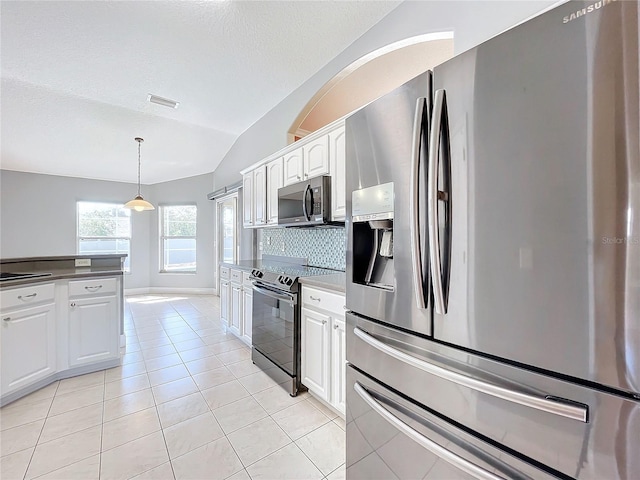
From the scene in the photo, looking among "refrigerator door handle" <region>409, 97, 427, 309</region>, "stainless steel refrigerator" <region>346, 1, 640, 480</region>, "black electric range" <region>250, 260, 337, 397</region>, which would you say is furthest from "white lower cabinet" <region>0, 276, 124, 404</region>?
"refrigerator door handle" <region>409, 97, 427, 309</region>

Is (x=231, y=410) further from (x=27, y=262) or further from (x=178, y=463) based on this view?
(x=27, y=262)

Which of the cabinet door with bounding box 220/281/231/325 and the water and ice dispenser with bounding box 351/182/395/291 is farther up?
the water and ice dispenser with bounding box 351/182/395/291

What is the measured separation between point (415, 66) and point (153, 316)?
5109mm

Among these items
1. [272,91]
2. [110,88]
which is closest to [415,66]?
[272,91]

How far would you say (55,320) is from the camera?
251cm

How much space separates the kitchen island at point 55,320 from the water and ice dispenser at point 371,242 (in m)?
2.59

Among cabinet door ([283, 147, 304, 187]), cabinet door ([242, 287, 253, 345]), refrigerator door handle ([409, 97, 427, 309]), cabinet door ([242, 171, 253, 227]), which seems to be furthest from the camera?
cabinet door ([242, 171, 253, 227])

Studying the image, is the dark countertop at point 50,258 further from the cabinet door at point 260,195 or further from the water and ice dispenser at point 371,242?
the water and ice dispenser at point 371,242

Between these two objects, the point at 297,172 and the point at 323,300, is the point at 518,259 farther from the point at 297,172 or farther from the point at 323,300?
the point at 297,172

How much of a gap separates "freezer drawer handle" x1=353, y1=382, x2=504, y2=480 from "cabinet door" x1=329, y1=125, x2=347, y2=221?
147 cm

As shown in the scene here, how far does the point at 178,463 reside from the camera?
64.2 inches

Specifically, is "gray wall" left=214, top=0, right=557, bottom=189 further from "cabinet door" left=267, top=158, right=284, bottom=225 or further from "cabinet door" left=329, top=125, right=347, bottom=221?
"cabinet door" left=329, top=125, right=347, bottom=221

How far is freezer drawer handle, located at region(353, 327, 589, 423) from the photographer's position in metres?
0.70

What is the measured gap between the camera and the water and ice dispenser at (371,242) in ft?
4.29
